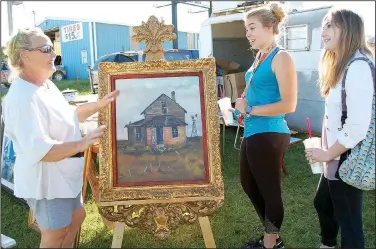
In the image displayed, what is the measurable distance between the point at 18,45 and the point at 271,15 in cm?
129

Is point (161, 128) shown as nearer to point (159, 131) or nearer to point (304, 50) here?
point (159, 131)

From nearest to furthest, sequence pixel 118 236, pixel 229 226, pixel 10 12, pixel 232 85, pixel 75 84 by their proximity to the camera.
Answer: pixel 118 236, pixel 229 226, pixel 10 12, pixel 232 85, pixel 75 84

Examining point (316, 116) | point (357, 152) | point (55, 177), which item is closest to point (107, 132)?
point (55, 177)

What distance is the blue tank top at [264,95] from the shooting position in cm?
193

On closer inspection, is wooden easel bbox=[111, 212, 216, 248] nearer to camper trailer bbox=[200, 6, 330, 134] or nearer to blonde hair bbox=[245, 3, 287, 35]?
blonde hair bbox=[245, 3, 287, 35]

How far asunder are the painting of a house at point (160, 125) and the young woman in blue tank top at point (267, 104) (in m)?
0.36

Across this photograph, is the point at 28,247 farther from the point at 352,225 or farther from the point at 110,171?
the point at 352,225

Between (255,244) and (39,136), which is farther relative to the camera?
Result: (255,244)

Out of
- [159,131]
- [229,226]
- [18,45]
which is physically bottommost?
[229,226]

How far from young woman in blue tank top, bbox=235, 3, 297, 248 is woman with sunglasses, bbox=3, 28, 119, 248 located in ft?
2.77

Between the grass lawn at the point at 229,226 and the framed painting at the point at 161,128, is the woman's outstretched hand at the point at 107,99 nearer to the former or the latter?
the framed painting at the point at 161,128

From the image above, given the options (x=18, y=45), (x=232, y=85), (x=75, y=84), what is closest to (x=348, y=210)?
(x=18, y=45)

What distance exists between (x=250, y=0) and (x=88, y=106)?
4959 mm

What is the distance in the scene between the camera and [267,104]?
75.6 inches
